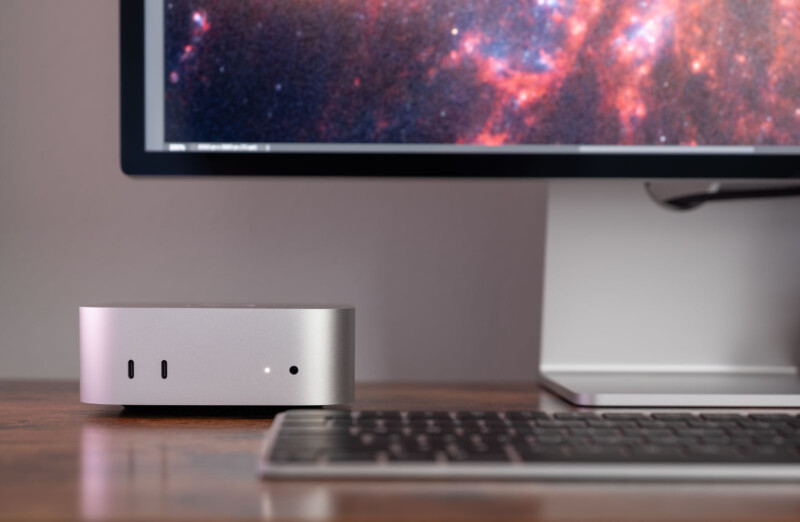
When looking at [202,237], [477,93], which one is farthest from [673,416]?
[202,237]

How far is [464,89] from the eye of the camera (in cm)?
74

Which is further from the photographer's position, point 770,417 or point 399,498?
point 770,417

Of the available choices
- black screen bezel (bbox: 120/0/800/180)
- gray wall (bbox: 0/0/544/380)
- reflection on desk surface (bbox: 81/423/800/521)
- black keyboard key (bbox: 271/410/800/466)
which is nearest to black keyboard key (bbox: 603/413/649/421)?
black keyboard key (bbox: 271/410/800/466)

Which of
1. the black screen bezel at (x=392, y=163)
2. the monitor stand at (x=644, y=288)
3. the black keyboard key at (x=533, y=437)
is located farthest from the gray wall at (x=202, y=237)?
the black keyboard key at (x=533, y=437)

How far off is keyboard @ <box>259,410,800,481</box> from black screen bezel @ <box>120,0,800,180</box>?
0.84 ft

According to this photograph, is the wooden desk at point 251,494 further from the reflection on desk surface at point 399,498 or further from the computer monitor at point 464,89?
the computer monitor at point 464,89

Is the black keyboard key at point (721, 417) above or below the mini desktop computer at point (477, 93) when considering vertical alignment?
below

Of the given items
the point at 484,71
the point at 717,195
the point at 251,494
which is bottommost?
the point at 251,494

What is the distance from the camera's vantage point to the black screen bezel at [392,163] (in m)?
0.73

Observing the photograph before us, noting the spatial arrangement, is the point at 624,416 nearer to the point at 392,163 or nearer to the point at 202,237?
the point at 392,163

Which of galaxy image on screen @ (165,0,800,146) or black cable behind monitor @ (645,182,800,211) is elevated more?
galaxy image on screen @ (165,0,800,146)

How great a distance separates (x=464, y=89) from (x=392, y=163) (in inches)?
3.7

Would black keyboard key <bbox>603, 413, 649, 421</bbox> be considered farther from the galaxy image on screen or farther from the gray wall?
the gray wall

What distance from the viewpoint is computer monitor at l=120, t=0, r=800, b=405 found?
73 centimetres
